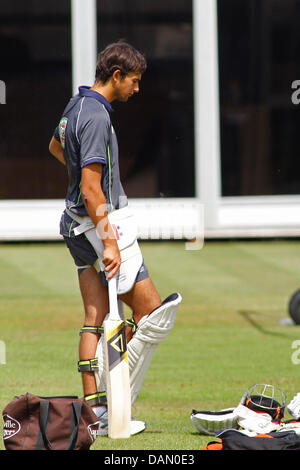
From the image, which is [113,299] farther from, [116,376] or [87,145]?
[87,145]

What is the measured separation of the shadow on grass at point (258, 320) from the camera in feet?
25.3

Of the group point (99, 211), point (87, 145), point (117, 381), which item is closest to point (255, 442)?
point (117, 381)

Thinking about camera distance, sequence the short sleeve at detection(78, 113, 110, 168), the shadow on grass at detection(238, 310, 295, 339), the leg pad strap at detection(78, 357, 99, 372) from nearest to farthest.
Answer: the short sleeve at detection(78, 113, 110, 168), the leg pad strap at detection(78, 357, 99, 372), the shadow on grass at detection(238, 310, 295, 339)

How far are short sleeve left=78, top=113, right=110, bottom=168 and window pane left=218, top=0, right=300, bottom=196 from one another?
845cm

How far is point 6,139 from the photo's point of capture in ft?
42.4

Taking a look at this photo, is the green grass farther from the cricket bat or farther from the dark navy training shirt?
the dark navy training shirt

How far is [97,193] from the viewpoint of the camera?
4785mm

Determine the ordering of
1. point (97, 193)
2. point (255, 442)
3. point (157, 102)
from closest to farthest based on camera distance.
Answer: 1. point (255, 442)
2. point (97, 193)
3. point (157, 102)

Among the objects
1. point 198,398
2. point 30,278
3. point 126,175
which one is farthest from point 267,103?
point 198,398

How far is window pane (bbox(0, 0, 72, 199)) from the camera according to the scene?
1281cm

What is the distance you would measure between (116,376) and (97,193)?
2.93ft

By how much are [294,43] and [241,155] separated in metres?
1.63

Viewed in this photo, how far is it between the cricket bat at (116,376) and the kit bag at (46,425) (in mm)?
372

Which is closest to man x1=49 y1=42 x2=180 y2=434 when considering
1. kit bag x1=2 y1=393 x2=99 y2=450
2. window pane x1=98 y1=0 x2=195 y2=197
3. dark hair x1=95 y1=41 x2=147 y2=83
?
dark hair x1=95 y1=41 x2=147 y2=83
